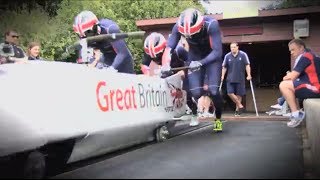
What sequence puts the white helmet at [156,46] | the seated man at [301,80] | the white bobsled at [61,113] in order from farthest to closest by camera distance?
1. the white helmet at [156,46]
2. the seated man at [301,80]
3. the white bobsled at [61,113]

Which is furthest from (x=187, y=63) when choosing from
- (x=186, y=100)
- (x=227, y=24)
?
(x=227, y=24)

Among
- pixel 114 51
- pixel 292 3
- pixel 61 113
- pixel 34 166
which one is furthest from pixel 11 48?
pixel 292 3

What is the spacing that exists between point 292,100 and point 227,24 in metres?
6.43

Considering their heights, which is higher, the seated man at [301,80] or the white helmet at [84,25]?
the white helmet at [84,25]

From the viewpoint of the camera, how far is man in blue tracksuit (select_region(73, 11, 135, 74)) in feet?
20.5

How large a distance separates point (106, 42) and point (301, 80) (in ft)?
9.23

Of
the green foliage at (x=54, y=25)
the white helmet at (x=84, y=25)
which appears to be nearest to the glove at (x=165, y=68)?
the white helmet at (x=84, y=25)

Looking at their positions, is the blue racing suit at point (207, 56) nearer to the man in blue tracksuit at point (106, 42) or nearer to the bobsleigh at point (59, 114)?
the man in blue tracksuit at point (106, 42)

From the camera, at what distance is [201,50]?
693cm

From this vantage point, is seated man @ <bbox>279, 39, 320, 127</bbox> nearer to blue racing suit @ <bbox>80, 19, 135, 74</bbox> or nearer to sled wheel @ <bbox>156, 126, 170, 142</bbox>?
sled wheel @ <bbox>156, 126, 170, 142</bbox>

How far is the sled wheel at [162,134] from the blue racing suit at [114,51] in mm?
1097

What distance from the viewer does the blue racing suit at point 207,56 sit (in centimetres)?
662

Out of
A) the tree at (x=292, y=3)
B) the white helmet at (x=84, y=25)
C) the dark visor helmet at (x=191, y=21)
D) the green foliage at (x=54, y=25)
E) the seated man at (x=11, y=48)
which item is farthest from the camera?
the tree at (x=292, y=3)

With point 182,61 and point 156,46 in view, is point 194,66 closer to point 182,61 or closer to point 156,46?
point 182,61
